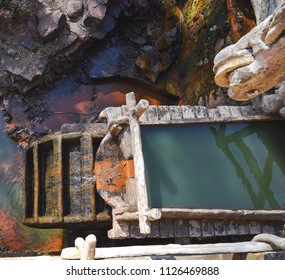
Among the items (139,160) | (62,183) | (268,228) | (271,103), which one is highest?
(271,103)

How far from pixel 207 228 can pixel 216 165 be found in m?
0.94

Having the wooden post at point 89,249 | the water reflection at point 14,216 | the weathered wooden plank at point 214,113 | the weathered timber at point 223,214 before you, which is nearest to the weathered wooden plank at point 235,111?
the weathered wooden plank at point 214,113

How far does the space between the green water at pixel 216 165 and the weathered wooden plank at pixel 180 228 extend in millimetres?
222

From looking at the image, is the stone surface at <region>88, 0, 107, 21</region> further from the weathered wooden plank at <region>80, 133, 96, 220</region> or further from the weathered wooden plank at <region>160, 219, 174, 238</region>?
the weathered wooden plank at <region>160, 219, 174, 238</region>

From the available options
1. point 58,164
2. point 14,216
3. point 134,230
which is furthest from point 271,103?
point 14,216

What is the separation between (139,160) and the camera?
4.33 metres

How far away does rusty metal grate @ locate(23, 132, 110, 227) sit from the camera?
17.5 feet

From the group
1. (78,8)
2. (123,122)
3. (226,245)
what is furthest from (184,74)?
(226,245)

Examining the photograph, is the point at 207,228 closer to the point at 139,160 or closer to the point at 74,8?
the point at 139,160

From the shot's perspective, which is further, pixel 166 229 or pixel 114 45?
pixel 114 45

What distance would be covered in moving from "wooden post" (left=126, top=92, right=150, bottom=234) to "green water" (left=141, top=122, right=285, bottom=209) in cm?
42

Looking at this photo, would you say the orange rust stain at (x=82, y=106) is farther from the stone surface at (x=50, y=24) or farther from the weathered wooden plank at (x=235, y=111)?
the weathered wooden plank at (x=235, y=111)
